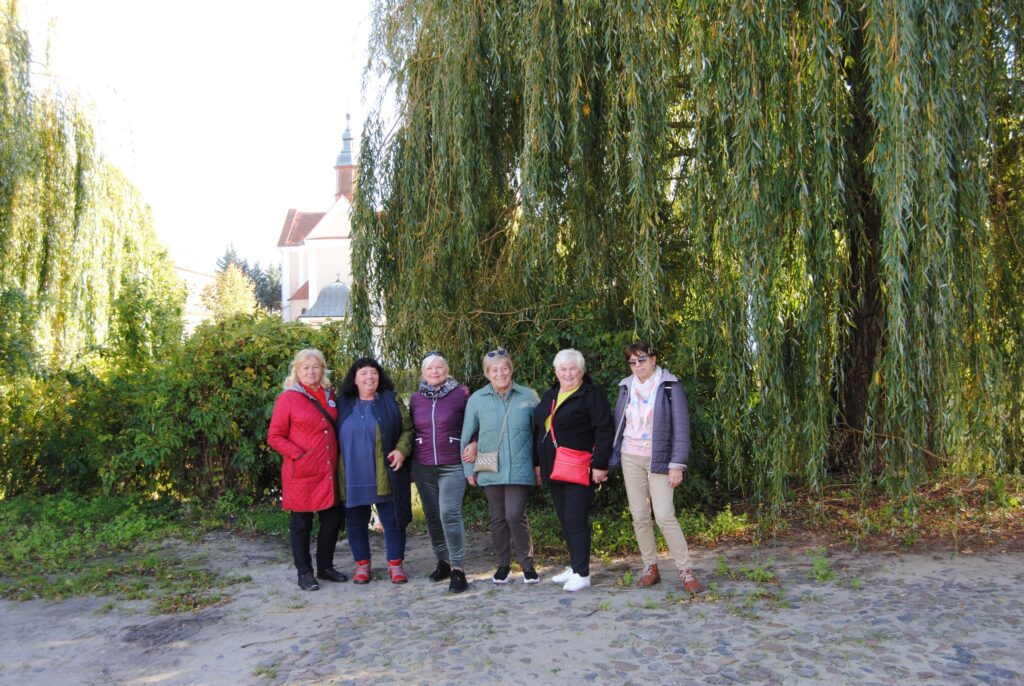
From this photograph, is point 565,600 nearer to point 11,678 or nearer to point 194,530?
point 11,678

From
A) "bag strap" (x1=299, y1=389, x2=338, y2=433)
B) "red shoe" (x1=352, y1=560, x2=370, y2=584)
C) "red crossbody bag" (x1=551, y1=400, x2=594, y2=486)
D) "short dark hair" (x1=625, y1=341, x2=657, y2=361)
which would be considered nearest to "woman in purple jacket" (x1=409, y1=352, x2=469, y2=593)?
"red shoe" (x1=352, y1=560, x2=370, y2=584)

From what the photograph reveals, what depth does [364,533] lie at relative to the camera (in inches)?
252

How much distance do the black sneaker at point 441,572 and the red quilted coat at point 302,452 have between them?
35.6 inches

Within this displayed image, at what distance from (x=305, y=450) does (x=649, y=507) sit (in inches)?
95.9

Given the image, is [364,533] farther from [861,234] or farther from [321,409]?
[861,234]

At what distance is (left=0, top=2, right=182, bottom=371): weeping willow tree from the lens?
33.0ft

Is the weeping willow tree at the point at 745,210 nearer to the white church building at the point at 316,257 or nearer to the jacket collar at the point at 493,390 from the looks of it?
the jacket collar at the point at 493,390

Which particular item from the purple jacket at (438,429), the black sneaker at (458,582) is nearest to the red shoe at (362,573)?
the black sneaker at (458,582)

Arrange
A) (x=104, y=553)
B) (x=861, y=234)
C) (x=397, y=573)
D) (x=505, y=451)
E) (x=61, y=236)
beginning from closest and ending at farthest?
(x=505, y=451) → (x=861, y=234) → (x=397, y=573) → (x=104, y=553) → (x=61, y=236)

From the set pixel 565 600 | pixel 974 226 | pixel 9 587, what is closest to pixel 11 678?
pixel 9 587

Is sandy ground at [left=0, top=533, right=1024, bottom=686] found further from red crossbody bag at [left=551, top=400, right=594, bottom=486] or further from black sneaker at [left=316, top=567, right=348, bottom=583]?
red crossbody bag at [left=551, top=400, right=594, bottom=486]

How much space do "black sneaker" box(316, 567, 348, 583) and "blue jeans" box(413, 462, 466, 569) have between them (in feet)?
2.41

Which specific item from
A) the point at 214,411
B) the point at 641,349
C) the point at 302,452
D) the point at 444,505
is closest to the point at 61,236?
the point at 214,411

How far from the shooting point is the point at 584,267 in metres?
7.27
